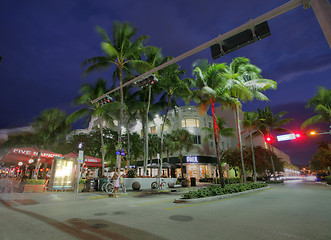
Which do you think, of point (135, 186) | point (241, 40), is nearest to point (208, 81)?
point (241, 40)

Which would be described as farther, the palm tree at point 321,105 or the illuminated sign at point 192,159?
the illuminated sign at point 192,159

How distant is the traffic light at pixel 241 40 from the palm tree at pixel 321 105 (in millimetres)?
25079

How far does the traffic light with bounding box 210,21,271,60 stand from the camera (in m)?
5.81

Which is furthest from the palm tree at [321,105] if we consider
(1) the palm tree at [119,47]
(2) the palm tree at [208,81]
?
(1) the palm tree at [119,47]

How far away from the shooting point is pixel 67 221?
593 cm

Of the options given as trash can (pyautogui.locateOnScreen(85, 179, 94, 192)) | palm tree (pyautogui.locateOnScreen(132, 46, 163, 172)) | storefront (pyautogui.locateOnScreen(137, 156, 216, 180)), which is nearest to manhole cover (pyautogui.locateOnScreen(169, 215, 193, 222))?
palm tree (pyautogui.locateOnScreen(132, 46, 163, 172))

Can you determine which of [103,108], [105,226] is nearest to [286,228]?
[105,226]

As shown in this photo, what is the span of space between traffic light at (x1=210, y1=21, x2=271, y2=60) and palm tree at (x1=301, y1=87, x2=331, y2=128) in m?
25.1

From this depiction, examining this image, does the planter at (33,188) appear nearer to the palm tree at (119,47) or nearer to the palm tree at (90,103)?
the palm tree at (90,103)

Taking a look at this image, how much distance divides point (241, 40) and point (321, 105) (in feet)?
83.4

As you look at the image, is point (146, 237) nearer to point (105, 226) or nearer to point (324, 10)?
point (105, 226)

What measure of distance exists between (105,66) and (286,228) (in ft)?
59.0

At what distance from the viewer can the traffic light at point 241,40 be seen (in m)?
5.81

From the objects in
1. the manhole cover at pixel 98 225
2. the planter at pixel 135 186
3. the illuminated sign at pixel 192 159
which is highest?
the illuminated sign at pixel 192 159
